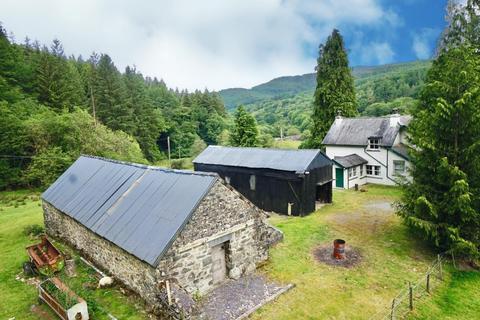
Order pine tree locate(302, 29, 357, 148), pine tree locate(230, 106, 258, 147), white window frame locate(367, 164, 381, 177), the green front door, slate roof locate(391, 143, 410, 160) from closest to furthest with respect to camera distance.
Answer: slate roof locate(391, 143, 410, 160), the green front door, white window frame locate(367, 164, 381, 177), pine tree locate(302, 29, 357, 148), pine tree locate(230, 106, 258, 147)

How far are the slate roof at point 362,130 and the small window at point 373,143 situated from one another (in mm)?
351

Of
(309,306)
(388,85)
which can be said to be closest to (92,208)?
(309,306)

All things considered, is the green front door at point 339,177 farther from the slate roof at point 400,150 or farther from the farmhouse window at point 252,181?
the farmhouse window at point 252,181

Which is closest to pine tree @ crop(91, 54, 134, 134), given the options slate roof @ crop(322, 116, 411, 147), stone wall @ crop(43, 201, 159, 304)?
slate roof @ crop(322, 116, 411, 147)

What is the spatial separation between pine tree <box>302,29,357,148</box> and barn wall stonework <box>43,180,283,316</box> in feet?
88.5

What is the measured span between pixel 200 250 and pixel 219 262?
5.28 ft

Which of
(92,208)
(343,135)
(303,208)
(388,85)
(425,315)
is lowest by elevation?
(425,315)

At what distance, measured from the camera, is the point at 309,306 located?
33.7ft

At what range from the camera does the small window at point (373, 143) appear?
2996cm

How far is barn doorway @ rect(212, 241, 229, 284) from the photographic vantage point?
11336 millimetres

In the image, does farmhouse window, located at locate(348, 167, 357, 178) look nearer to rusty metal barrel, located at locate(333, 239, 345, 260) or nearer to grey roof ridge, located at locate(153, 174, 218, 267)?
rusty metal barrel, located at locate(333, 239, 345, 260)

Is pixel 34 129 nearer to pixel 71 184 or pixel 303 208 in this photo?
pixel 71 184

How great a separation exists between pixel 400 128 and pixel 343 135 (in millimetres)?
5687

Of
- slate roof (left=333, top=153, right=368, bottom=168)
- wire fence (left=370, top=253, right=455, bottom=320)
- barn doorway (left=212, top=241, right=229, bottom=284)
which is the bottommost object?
wire fence (left=370, top=253, right=455, bottom=320)
